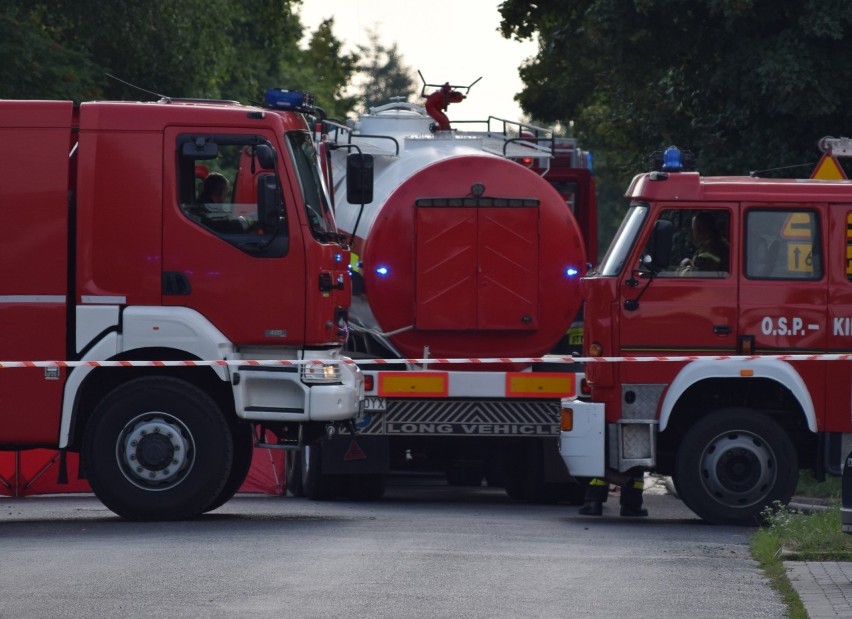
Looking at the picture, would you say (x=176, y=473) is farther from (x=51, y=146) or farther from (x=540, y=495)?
(x=540, y=495)

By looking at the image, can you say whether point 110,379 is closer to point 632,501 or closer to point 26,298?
point 26,298

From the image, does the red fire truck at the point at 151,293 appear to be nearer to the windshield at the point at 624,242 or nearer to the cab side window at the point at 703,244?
the windshield at the point at 624,242

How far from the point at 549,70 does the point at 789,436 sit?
20.9 metres

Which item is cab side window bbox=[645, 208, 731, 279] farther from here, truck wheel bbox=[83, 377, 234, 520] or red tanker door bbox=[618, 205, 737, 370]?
truck wheel bbox=[83, 377, 234, 520]

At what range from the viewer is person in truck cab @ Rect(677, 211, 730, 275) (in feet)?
45.9

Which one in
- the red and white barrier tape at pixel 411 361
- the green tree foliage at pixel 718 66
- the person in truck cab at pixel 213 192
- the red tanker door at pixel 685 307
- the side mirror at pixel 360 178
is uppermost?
the green tree foliage at pixel 718 66

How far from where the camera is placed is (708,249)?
14055mm

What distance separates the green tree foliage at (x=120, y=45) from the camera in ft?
82.4

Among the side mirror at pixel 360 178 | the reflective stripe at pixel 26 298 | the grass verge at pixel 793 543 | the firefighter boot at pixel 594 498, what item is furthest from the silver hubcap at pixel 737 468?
the reflective stripe at pixel 26 298

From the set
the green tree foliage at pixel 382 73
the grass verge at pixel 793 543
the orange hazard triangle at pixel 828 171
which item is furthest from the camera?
the green tree foliage at pixel 382 73

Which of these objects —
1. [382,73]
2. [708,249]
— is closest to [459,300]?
[708,249]

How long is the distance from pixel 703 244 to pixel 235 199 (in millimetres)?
3537

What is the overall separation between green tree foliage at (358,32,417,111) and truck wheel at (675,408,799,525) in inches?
4709

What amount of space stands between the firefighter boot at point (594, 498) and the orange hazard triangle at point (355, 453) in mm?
1853
